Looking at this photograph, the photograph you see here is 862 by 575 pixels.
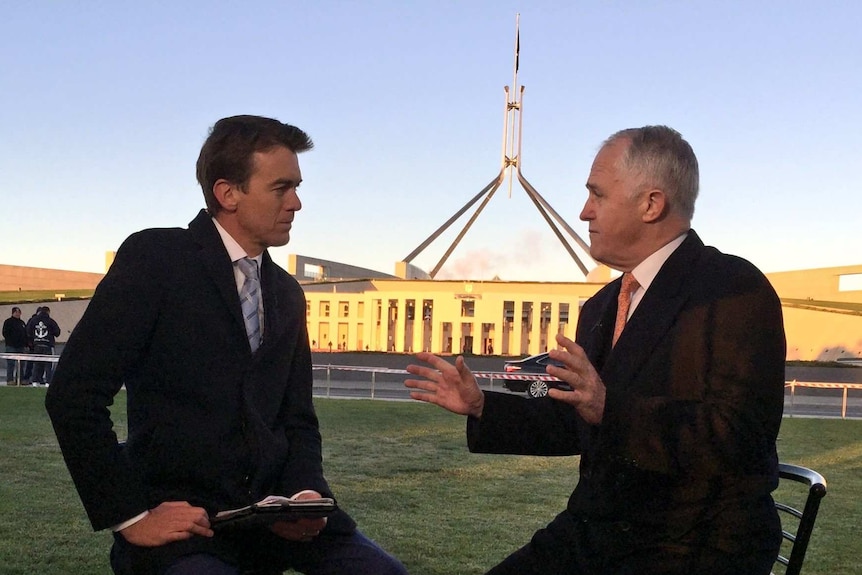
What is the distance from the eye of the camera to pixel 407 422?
1344cm

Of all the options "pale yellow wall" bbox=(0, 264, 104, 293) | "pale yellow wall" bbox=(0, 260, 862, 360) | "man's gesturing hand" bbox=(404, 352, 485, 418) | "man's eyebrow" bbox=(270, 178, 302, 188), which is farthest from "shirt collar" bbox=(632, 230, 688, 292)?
"pale yellow wall" bbox=(0, 264, 104, 293)

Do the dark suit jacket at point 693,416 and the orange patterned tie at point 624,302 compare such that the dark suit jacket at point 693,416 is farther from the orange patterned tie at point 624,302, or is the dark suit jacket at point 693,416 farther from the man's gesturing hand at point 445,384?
the man's gesturing hand at point 445,384

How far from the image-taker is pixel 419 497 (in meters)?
7.10

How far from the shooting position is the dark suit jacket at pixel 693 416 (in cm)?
207

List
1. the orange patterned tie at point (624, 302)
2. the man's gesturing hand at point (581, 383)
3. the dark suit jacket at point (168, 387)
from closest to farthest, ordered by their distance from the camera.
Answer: the man's gesturing hand at point (581, 383) → the dark suit jacket at point (168, 387) → the orange patterned tie at point (624, 302)

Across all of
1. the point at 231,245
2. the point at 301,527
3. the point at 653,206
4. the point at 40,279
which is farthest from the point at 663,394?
the point at 40,279

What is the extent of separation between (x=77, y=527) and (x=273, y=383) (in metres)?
3.88

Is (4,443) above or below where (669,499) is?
below

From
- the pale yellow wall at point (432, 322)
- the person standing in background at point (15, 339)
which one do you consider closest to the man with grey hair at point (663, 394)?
the person standing in background at point (15, 339)

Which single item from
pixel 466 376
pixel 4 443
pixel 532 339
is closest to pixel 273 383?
pixel 466 376

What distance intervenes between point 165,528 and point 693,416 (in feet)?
4.29

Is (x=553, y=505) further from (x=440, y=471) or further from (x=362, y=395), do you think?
(x=362, y=395)

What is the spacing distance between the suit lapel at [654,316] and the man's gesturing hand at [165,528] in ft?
3.59

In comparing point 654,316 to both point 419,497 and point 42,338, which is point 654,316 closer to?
point 419,497
